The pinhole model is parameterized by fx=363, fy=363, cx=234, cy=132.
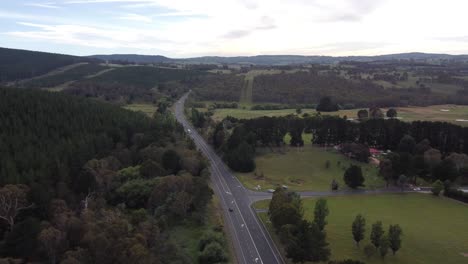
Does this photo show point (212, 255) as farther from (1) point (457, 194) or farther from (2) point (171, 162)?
(1) point (457, 194)

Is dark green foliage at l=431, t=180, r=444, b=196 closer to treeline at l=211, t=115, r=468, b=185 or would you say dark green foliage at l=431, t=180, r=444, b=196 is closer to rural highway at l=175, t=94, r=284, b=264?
treeline at l=211, t=115, r=468, b=185

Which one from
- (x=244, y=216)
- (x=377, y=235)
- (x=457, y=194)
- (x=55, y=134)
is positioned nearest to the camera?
(x=377, y=235)

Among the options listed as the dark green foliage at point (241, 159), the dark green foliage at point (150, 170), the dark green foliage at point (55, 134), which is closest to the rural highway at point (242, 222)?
the dark green foliage at point (241, 159)

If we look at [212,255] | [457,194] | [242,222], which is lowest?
[242,222]

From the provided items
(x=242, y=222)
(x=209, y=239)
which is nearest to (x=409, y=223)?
(x=242, y=222)

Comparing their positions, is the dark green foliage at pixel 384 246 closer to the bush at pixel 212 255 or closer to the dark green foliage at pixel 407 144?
the bush at pixel 212 255
